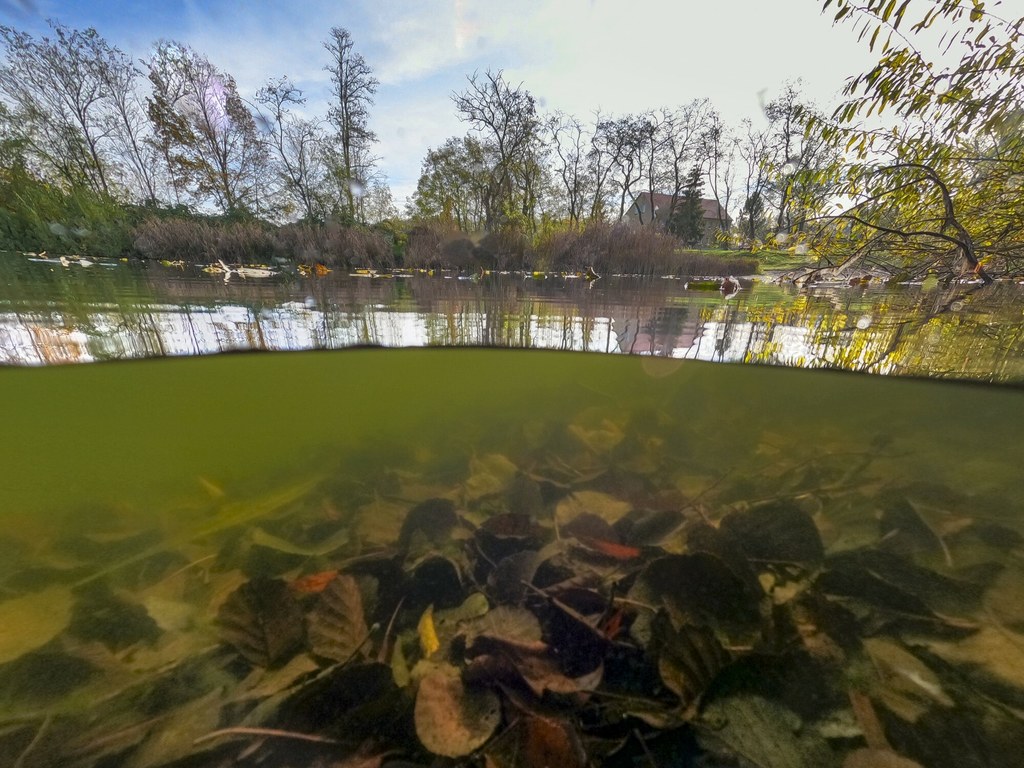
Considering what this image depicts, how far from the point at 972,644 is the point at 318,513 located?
82.7 inches

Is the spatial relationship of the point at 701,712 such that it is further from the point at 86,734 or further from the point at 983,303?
the point at 983,303

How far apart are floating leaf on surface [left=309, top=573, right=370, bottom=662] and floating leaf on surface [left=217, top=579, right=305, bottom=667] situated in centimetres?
4

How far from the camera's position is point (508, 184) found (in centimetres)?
2253

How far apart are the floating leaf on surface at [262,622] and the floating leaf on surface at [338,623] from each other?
0.04 m

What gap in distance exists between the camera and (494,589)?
3.85 feet

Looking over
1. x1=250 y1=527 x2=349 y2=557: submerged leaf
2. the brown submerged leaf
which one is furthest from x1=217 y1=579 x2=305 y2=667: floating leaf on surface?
the brown submerged leaf

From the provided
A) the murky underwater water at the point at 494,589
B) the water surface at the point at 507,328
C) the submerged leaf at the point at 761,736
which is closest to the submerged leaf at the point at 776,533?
the murky underwater water at the point at 494,589

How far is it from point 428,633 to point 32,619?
1.09m

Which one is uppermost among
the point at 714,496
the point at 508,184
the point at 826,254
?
the point at 508,184

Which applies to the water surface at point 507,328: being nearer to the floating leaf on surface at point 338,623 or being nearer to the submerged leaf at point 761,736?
the floating leaf on surface at point 338,623

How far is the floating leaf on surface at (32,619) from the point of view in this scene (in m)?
0.96

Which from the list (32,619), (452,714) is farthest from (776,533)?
(32,619)

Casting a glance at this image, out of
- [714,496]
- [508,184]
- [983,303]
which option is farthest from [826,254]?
[508,184]

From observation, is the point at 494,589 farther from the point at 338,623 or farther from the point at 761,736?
the point at 761,736
